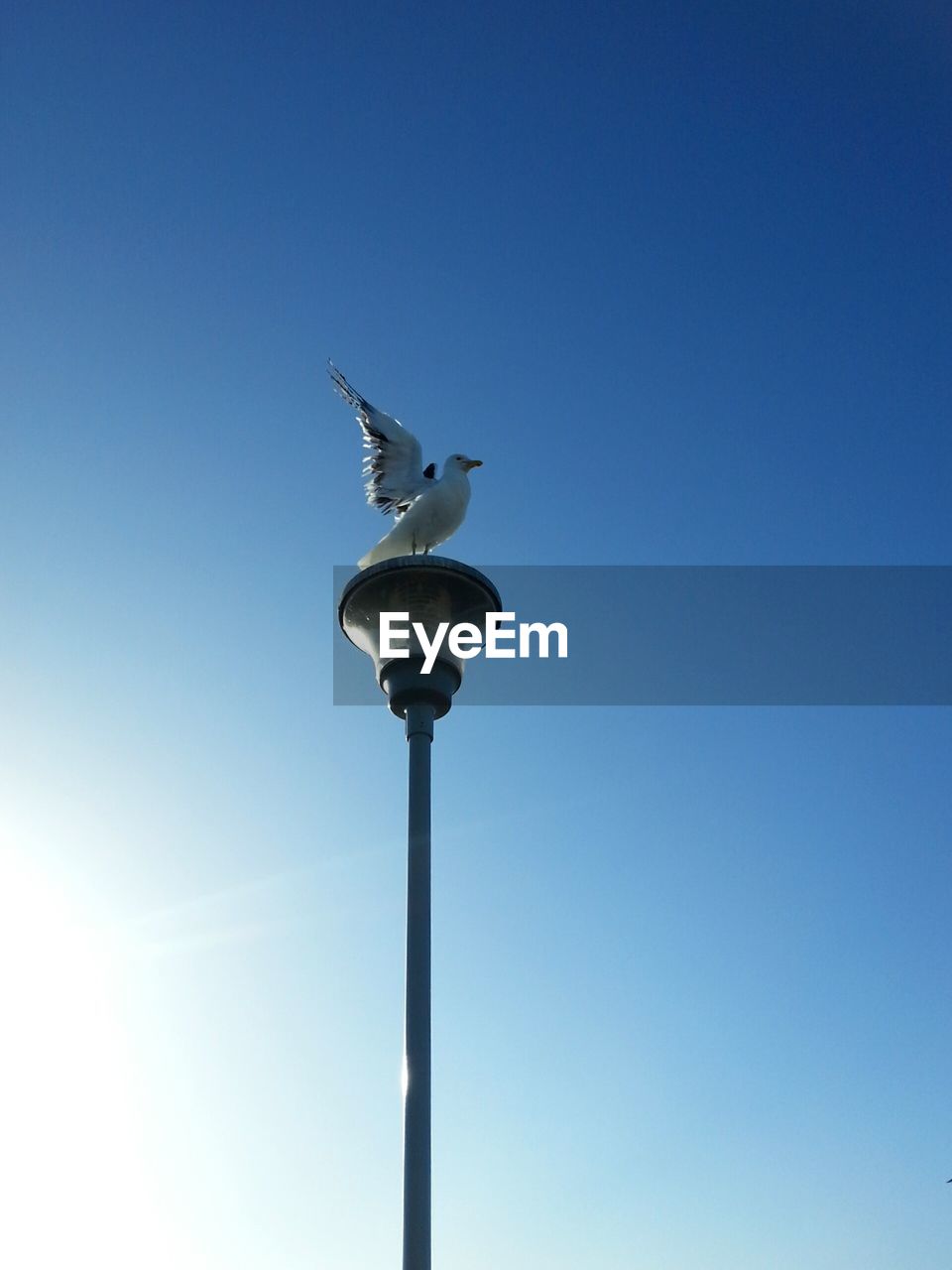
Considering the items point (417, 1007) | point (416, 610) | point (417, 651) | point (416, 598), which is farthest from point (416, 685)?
point (417, 1007)

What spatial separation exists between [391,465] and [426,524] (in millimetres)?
2116

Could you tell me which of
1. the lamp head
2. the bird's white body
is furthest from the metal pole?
the bird's white body

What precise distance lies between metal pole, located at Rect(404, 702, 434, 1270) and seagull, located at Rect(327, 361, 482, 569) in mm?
2686

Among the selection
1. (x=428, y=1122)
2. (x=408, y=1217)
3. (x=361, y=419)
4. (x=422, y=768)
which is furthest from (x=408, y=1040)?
(x=361, y=419)

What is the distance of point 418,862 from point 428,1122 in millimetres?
3233

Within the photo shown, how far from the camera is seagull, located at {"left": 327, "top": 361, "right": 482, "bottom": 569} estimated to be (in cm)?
1925

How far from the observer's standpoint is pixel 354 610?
18.3 meters

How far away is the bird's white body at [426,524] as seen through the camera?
19125 millimetres

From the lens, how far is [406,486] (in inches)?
818

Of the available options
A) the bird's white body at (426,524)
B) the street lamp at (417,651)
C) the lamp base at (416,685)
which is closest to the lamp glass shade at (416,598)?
the street lamp at (417,651)

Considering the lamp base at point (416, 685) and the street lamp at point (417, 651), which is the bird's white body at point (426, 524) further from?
the lamp base at point (416, 685)

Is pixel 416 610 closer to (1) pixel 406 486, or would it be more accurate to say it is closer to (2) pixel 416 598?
(2) pixel 416 598

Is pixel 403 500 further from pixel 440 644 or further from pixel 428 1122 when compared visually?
pixel 428 1122

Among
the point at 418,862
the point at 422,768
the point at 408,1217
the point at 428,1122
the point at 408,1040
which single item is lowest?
the point at 408,1217
